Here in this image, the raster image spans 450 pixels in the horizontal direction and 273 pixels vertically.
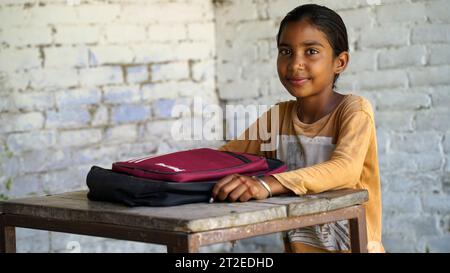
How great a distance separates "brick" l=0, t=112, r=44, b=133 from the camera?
396cm

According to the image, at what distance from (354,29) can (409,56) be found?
0.34 m

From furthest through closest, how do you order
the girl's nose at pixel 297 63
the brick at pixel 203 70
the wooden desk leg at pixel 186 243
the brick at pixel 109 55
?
the brick at pixel 203 70 < the brick at pixel 109 55 < the girl's nose at pixel 297 63 < the wooden desk leg at pixel 186 243

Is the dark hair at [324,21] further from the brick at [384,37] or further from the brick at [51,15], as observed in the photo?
the brick at [51,15]

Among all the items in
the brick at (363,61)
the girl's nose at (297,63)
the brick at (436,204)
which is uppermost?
the girl's nose at (297,63)

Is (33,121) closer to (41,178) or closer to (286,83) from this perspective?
(41,178)

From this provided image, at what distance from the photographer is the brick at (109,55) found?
431 centimetres

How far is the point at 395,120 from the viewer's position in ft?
13.5

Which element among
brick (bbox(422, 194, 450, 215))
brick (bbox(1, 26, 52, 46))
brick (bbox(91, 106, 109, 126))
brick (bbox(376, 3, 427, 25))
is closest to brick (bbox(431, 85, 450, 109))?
brick (bbox(376, 3, 427, 25))

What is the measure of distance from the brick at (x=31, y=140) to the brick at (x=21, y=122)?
0.10 ft

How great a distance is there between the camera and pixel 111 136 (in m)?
4.41

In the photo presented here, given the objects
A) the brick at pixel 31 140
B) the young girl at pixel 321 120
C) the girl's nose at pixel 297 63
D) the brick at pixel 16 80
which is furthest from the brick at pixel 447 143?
the brick at pixel 16 80

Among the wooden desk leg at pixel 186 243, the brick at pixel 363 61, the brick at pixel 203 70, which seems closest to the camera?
the wooden desk leg at pixel 186 243

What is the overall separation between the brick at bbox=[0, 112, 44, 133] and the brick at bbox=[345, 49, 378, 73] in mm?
1579
